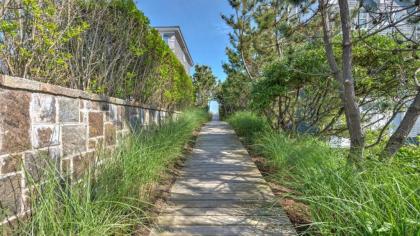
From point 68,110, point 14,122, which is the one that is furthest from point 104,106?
point 14,122

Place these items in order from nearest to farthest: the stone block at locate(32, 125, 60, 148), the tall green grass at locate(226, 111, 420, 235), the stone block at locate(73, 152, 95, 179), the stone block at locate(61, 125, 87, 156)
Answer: the tall green grass at locate(226, 111, 420, 235) → the stone block at locate(32, 125, 60, 148) → the stone block at locate(61, 125, 87, 156) → the stone block at locate(73, 152, 95, 179)

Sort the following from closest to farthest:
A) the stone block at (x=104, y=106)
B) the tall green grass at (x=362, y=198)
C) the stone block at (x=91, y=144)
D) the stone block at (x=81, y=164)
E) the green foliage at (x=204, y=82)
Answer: the tall green grass at (x=362, y=198) < the stone block at (x=81, y=164) < the stone block at (x=91, y=144) < the stone block at (x=104, y=106) < the green foliage at (x=204, y=82)

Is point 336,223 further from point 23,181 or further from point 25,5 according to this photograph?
point 25,5

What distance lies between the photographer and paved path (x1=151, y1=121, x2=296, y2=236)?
2.51 meters

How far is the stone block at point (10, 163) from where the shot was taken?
179 cm

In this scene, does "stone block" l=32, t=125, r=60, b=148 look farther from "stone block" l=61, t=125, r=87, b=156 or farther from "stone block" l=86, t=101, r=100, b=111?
"stone block" l=86, t=101, r=100, b=111

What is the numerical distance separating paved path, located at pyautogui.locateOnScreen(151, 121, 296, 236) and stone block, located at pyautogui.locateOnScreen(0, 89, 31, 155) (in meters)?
1.23

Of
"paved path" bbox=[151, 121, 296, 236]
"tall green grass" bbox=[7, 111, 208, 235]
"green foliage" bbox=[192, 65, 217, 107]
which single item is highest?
"green foliage" bbox=[192, 65, 217, 107]

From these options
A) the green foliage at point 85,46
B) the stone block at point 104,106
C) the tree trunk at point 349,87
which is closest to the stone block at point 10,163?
the green foliage at point 85,46

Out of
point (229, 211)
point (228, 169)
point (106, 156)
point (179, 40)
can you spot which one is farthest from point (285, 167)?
point (179, 40)

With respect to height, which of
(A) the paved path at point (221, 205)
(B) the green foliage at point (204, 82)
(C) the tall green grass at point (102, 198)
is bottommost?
(A) the paved path at point (221, 205)

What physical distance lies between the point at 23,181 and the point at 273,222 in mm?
1991

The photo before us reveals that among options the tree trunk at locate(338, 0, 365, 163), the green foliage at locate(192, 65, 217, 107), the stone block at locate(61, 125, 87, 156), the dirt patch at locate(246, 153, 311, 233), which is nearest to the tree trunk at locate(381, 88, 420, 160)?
the tree trunk at locate(338, 0, 365, 163)

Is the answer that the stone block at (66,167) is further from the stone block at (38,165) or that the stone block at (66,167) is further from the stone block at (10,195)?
the stone block at (10,195)
